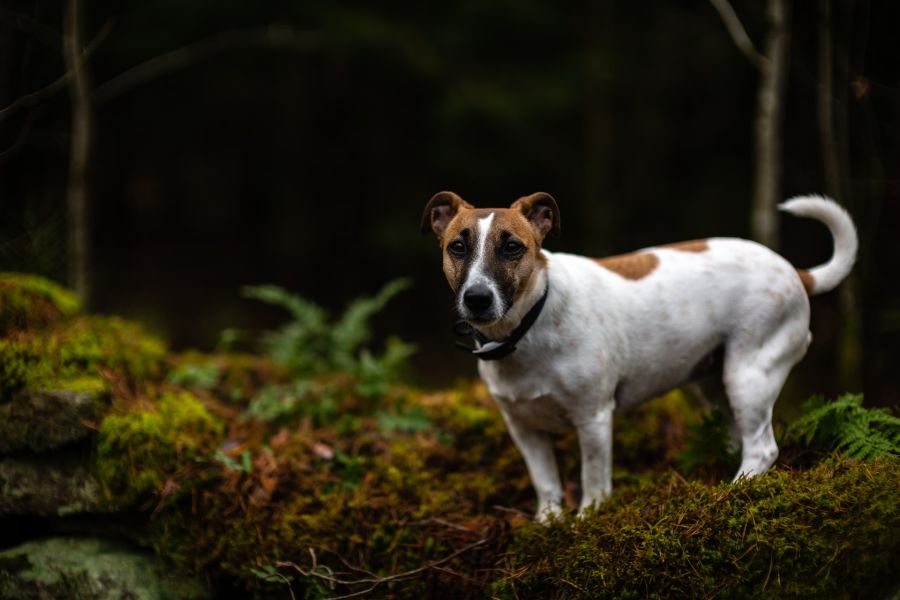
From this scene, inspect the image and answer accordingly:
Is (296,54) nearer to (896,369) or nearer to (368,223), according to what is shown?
(368,223)

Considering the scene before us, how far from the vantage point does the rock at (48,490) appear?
13.9 feet

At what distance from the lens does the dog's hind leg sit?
3887mm

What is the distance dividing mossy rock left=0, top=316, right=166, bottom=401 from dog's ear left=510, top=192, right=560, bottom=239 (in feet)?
10.2

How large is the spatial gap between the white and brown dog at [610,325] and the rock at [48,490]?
2.48 m

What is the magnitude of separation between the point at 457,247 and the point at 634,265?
4.17 ft

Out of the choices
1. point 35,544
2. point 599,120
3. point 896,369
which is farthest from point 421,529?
point 599,120

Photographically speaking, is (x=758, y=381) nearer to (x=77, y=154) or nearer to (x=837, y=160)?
(x=837, y=160)

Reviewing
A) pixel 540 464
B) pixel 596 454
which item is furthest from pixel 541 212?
pixel 540 464

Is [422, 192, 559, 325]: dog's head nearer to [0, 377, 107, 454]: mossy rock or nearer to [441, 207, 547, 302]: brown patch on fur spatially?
[441, 207, 547, 302]: brown patch on fur

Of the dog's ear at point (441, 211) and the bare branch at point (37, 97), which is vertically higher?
the bare branch at point (37, 97)

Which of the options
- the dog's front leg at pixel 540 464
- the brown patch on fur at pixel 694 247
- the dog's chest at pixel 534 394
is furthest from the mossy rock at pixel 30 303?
the brown patch on fur at pixel 694 247

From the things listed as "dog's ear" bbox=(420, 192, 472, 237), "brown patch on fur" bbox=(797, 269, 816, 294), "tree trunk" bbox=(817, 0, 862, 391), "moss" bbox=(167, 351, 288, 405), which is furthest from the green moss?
"tree trunk" bbox=(817, 0, 862, 391)

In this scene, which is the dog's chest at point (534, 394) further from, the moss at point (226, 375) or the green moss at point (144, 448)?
the moss at point (226, 375)

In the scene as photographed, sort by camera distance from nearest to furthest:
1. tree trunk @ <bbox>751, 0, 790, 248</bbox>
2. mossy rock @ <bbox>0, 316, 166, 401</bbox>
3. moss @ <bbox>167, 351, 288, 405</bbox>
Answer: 1. mossy rock @ <bbox>0, 316, 166, 401</bbox>
2. moss @ <bbox>167, 351, 288, 405</bbox>
3. tree trunk @ <bbox>751, 0, 790, 248</bbox>
